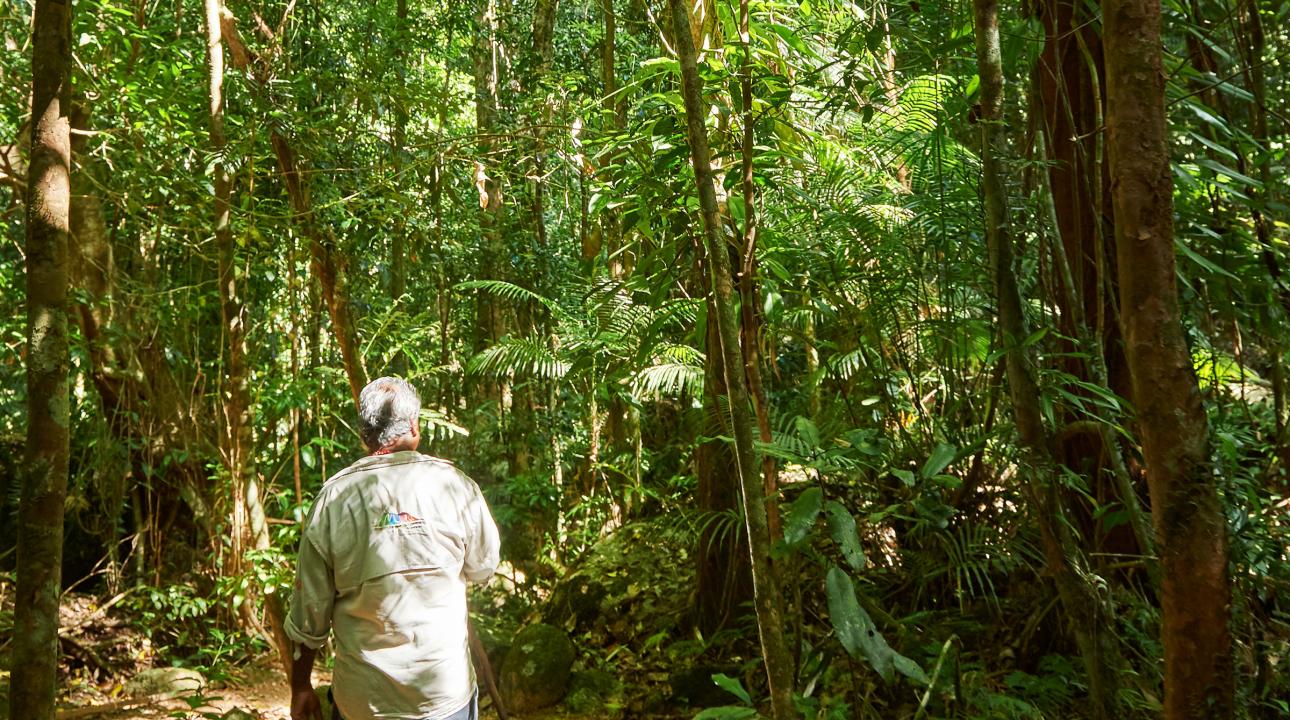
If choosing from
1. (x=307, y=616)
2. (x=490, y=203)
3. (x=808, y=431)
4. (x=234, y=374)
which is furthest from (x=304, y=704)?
(x=490, y=203)

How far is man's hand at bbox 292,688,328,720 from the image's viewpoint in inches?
102

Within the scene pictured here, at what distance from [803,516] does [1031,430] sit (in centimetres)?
76

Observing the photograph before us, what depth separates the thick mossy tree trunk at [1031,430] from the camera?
2670 millimetres

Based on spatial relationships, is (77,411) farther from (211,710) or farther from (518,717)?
Result: (518,717)

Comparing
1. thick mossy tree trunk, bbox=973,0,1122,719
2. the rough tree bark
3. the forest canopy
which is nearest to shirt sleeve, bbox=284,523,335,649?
the forest canopy

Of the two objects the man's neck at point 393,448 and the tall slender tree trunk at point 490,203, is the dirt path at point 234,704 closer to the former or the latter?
the tall slender tree trunk at point 490,203

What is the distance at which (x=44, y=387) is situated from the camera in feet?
10.0

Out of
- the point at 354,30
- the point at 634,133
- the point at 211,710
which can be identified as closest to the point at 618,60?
the point at 354,30

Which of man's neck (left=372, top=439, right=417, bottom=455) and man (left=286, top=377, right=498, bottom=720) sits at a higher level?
man's neck (left=372, top=439, right=417, bottom=455)

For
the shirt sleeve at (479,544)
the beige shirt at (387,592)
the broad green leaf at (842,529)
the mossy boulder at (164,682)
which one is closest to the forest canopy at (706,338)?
the broad green leaf at (842,529)

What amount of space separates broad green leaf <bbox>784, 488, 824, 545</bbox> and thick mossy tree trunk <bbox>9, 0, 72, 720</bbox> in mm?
2396

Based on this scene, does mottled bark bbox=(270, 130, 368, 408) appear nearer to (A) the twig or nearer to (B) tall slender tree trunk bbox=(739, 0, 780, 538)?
(A) the twig

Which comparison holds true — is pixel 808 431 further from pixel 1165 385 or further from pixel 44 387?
pixel 44 387

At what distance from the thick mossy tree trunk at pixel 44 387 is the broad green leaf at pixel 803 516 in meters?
2.40
